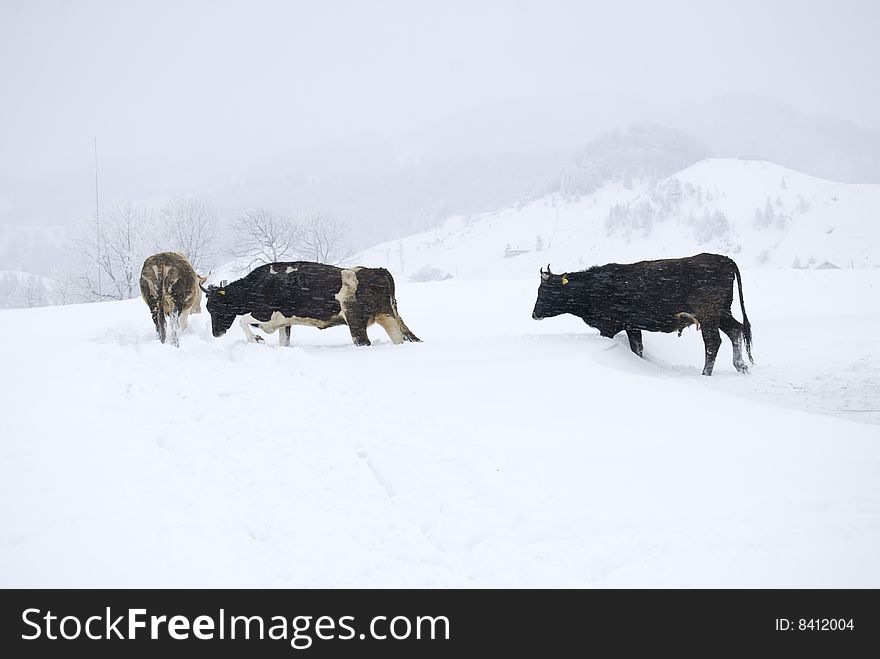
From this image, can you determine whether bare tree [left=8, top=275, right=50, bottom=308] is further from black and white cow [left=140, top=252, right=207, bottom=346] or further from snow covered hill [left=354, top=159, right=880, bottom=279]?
black and white cow [left=140, top=252, right=207, bottom=346]

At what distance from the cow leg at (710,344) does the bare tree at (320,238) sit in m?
37.7

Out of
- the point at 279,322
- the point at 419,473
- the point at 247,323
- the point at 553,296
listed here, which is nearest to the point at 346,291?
the point at 279,322

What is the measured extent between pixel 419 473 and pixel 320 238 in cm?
4486

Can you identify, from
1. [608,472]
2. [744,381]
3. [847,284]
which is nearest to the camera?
[608,472]

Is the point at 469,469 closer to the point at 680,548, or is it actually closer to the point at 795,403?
the point at 680,548

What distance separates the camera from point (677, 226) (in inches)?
4579

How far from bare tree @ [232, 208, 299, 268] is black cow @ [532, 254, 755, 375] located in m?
32.8

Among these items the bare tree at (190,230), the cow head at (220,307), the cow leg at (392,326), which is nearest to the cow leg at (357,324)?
the cow leg at (392,326)

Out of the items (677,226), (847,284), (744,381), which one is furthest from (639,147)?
(744,381)

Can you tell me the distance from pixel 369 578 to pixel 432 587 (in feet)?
1.43

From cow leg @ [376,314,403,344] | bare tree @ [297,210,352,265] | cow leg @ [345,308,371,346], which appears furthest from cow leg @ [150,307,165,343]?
bare tree @ [297,210,352,265]

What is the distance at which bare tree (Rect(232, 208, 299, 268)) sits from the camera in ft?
138

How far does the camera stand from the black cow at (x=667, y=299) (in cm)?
1146

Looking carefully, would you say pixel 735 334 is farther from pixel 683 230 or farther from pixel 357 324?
pixel 683 230
